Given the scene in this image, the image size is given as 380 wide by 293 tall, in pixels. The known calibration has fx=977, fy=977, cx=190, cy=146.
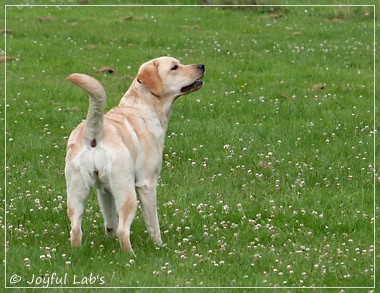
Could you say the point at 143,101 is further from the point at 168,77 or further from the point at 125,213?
the point at 125,213

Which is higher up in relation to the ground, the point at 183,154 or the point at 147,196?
the point at 147,196

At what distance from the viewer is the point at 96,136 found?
9.72 meters

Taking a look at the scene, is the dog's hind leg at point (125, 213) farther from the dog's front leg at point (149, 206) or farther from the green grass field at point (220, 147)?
the dog's front leg at point (149, 206)

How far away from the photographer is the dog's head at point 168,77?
1098 centimetres

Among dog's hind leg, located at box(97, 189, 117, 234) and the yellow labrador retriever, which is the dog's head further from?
dog's hind leg, located at box(97, 189, 117, 234)

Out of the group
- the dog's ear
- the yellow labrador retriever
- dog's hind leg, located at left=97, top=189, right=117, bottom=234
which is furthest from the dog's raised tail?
the dog's ear

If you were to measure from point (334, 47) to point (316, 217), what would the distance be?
12.6 metres

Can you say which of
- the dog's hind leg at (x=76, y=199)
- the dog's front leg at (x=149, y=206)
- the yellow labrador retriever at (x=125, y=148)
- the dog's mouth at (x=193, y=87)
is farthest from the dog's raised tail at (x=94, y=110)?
the dog's mouth at (x=193, y=87)

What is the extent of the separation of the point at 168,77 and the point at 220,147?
4.50m

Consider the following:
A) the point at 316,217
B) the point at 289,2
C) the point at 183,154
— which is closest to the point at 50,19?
the point at 289,2

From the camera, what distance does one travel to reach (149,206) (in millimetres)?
10656

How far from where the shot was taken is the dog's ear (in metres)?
11.0

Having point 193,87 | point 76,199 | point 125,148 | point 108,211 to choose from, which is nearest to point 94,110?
point 125,148

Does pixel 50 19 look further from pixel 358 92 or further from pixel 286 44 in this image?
pixel 358 92
